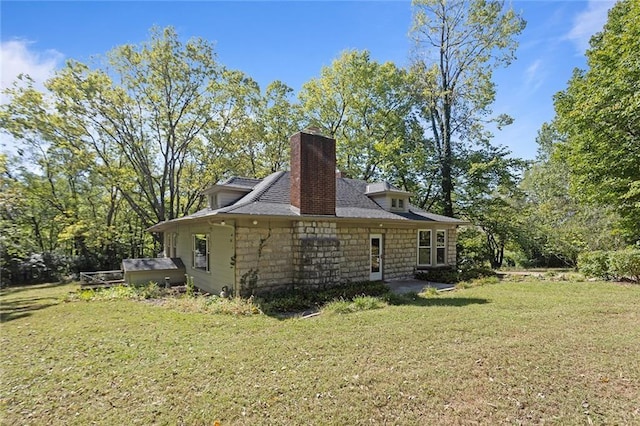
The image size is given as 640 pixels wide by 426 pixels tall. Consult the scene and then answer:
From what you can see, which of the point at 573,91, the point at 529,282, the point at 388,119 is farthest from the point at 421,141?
the point at 529,282

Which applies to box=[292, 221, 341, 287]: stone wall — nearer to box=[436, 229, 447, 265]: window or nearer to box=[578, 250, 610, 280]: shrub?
box=[436, 229, 447, 265]: window

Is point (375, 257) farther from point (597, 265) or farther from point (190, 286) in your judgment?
point (597, 265)

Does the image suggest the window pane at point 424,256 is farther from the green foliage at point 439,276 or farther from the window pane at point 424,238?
the green foliage at point 439,276

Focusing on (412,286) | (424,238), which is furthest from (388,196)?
(412,286)

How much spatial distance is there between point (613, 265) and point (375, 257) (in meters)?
9.06

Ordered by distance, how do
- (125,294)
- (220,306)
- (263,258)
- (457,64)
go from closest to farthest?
(220,306)
(263,258)
(125,294)
(457,64)

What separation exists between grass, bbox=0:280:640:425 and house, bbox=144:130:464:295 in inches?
97.1

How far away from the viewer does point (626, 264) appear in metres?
11.7

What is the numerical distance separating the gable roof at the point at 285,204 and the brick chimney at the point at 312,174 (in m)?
0.51

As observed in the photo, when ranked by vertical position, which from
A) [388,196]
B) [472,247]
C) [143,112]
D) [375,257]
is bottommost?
[472,247]

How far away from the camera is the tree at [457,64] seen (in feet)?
70.1

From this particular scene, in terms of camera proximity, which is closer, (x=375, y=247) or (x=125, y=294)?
(x=125, y=294)

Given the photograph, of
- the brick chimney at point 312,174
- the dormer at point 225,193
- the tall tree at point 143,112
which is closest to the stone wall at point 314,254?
the brick chimney at point 312,174

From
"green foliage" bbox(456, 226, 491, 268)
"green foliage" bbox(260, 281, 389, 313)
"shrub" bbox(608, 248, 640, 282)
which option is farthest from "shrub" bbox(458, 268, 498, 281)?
"green foliage" bbox(456, 226, 491, 268)
